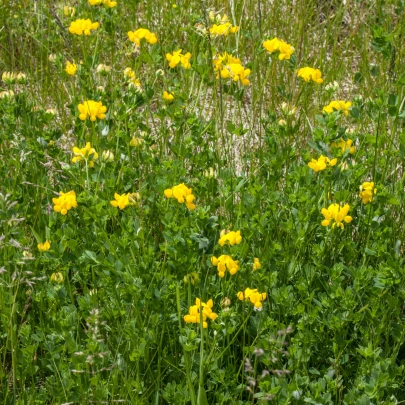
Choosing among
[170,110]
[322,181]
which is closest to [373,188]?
[322,181]

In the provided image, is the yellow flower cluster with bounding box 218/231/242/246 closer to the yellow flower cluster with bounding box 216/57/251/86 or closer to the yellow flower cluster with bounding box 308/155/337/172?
the yellow flower cluster with bounding box 308/155/337/172

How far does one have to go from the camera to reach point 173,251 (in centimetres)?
234

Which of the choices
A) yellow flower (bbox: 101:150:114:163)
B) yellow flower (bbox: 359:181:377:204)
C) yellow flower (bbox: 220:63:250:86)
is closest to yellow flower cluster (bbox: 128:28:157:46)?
yellow flower (bbox: 220:63:250:86)

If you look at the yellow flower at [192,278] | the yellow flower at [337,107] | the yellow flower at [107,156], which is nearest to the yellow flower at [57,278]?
the yellow flower at [192,278]

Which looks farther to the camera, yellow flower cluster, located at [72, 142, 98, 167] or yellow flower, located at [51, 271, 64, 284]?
yellow flower cluster, located at [72, 142, 98, 167]

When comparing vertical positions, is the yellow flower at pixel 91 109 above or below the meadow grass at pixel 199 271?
above

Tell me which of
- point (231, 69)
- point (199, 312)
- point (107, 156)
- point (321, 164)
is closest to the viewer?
point (199, 312)

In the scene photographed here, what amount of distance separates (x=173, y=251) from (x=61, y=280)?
14.4 inches

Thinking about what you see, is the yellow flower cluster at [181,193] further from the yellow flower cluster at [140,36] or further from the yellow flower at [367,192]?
the yellow flower cluster at [140,36]

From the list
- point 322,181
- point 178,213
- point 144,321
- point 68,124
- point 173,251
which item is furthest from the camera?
point 68,124

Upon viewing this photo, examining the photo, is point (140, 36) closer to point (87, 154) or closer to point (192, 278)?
point (87, 154)

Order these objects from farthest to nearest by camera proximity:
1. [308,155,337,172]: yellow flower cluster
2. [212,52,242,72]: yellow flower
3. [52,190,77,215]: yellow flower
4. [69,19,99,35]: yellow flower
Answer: [69,19,99,35]: yellow flower, [212,52,242,72]: yellow flower, [308,155,337,172]: yellow flower cluster, [52,190,77,215]: yellow flower

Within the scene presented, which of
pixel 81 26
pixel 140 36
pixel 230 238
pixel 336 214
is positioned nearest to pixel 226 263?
pixel 230 238

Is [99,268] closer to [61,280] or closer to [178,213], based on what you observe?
[61,280]
